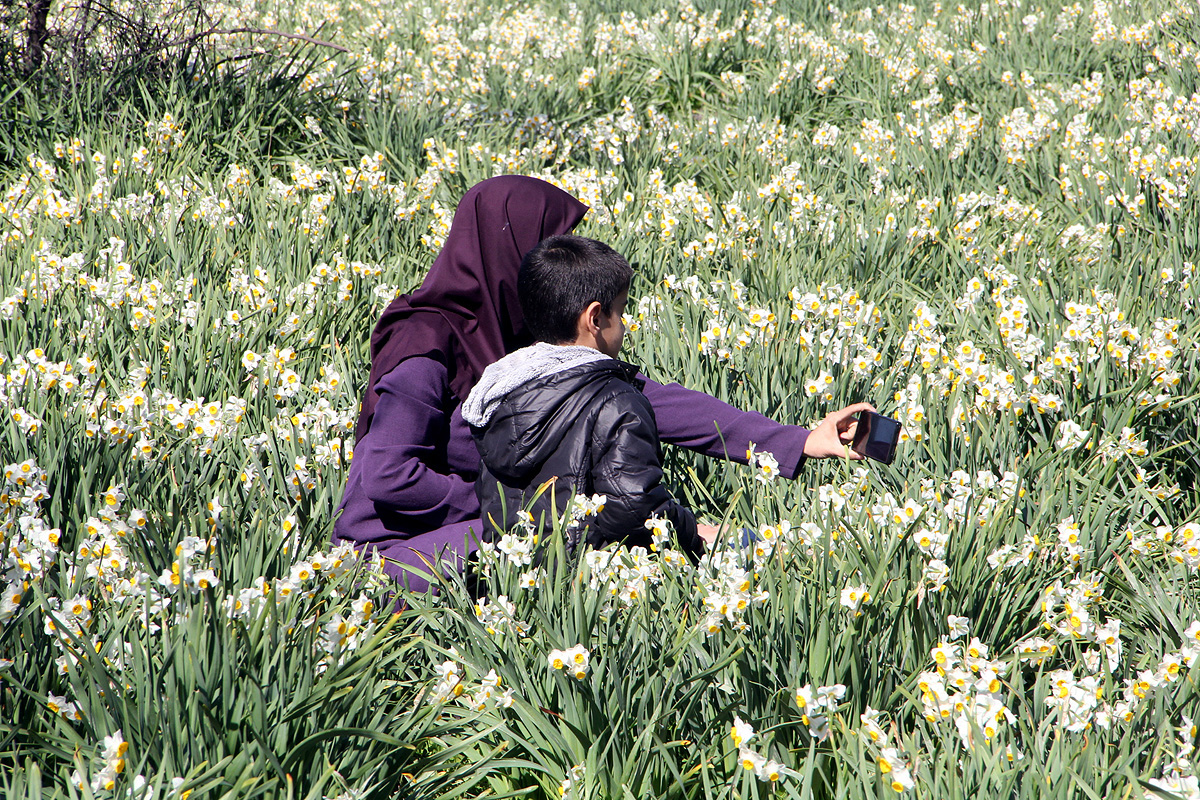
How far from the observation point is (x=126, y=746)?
1.54 m

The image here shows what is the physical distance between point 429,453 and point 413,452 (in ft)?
0.26

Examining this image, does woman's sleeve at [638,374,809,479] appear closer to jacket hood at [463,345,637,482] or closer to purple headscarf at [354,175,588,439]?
jacket hood at [463,345,637,482]

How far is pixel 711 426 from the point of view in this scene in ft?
8.36

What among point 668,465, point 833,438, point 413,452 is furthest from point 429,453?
point 833,438

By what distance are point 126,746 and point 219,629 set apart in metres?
0.24

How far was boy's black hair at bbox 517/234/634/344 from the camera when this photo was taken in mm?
2287

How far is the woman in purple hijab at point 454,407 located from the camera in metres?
2.39

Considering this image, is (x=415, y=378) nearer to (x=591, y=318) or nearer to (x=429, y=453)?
(x=429, y=453)

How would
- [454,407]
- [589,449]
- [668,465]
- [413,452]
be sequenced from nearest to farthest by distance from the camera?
[589,449] → [413,452] → [454,407] → [668,465]

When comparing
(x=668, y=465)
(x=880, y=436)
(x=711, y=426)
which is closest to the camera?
(x=880, y=436)

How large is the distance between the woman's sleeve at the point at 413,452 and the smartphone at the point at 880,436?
1092 millimetres

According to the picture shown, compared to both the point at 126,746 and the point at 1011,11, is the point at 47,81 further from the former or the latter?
the point at 1011,11

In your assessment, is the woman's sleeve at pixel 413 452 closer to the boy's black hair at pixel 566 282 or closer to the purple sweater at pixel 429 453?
the purple sweater at pixel 429 453

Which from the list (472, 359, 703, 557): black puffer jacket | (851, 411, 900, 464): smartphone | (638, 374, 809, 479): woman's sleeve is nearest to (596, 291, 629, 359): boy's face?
(472, 359, 703, 557): black puffer jacket
